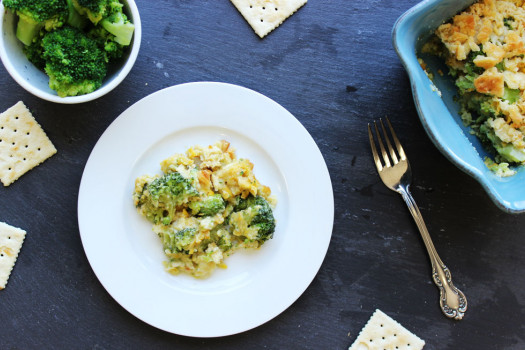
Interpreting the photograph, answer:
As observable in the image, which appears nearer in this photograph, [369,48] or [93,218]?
[93,218]

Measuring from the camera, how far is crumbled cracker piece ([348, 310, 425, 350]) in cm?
236

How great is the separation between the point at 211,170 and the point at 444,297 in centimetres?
139

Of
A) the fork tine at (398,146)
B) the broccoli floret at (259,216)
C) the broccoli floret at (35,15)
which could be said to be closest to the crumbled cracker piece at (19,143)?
the broccoli floret at (35,15)

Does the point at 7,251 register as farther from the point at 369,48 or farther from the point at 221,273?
the point at 369,48

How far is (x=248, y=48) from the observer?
7.92ft

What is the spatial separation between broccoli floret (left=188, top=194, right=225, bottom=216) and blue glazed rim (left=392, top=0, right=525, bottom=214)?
39.4 inches

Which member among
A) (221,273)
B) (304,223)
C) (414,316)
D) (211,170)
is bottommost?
(414,316)

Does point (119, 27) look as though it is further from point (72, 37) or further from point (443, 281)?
point (443, 281)

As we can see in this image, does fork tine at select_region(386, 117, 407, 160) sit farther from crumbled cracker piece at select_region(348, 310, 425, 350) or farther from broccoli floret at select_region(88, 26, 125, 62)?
broccoli floret at select_region(88, 26, 125, 62)

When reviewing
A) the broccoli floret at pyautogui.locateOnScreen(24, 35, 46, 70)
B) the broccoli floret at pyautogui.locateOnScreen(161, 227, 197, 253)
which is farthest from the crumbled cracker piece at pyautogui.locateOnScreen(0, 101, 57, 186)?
the broccoli floret at pyautogui.locateOnScreen(161, 227, 197, 253)

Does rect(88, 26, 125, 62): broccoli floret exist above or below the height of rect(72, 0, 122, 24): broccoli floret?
below

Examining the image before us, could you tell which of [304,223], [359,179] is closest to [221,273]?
[304,223]

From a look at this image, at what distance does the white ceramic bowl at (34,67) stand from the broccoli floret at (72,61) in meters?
0.04

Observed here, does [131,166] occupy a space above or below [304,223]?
above
